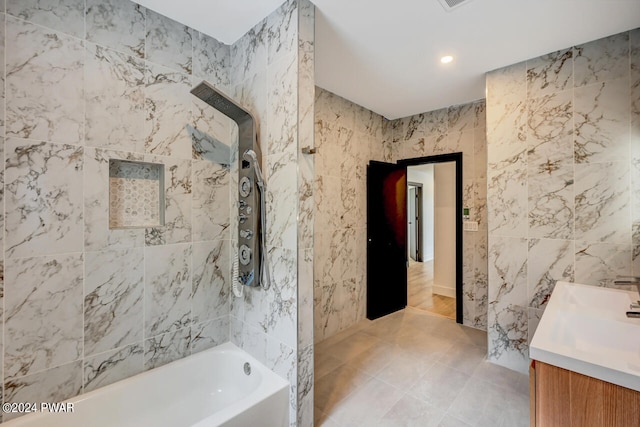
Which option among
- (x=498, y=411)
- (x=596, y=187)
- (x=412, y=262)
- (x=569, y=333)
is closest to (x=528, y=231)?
(x=596, y=187)

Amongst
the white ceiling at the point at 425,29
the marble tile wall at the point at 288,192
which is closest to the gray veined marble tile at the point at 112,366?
the marble tile wall at the point at 288,192

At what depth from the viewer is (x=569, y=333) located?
1398 mm

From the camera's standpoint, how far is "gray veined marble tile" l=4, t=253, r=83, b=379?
1.35 meters

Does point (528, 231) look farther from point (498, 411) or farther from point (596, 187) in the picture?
point (498, 411)

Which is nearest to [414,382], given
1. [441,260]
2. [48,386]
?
[48,386]

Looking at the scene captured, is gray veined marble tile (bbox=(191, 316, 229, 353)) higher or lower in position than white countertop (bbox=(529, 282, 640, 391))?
lower

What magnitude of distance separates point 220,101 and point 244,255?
1040 millimetres

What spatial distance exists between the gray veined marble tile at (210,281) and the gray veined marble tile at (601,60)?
309 centimetres

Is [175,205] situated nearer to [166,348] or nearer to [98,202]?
[98,202]

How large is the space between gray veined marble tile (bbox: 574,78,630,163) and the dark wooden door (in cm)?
191

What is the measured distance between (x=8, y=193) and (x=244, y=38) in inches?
68.0

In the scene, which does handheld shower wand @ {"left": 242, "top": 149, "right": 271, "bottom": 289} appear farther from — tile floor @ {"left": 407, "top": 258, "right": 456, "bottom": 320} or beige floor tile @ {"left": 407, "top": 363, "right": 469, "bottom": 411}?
tile floor @ {"left": 407, "top": 258, "right": 456, "bottom": 320}

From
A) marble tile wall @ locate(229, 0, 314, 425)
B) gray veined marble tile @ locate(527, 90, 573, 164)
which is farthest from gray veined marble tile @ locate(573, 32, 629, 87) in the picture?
marble tile wall @ locate(229, 0, 314, 425)

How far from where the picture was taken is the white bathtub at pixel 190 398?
4.72 ft
